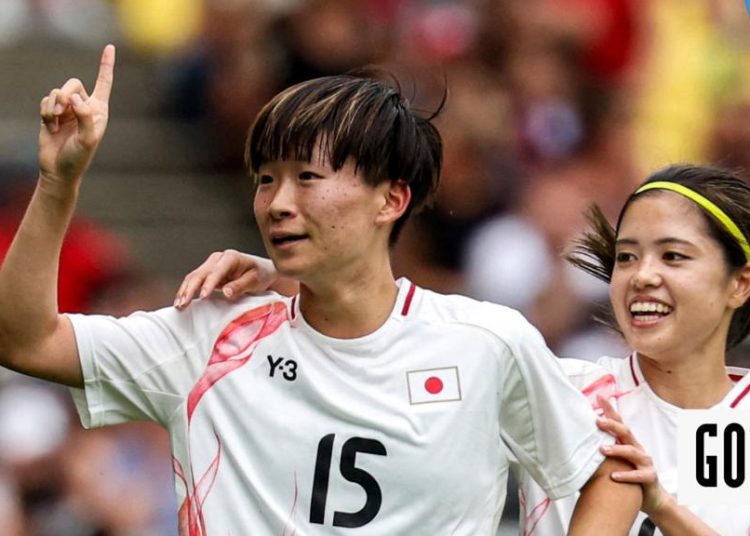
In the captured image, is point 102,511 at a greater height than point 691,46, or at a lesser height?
lesser

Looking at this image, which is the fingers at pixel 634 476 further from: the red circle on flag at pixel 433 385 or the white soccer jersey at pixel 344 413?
the red circle on flag at pixel 433 385

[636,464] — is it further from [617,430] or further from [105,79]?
[105,79]

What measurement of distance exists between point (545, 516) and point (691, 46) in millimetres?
4917

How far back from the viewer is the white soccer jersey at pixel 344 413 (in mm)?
3480

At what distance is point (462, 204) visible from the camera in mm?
7250

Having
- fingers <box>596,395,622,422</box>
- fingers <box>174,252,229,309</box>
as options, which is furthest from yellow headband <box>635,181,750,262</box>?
fingers <box>174,252,229,309</box>

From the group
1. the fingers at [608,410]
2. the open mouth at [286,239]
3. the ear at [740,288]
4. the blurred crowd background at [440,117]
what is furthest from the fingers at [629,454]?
the blurred crowd background at [440,117]

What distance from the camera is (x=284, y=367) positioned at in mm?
3574

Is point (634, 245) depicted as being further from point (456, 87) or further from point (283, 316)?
point (456, 87)

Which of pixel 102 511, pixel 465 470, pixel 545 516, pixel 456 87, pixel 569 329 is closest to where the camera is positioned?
pixel 465 470

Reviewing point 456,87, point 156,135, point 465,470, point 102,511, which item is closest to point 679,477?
point 465,470

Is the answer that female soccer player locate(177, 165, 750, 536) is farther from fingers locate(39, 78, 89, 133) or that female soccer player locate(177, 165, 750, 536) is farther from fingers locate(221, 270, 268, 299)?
fingers locate(39, 78, 89, 133)

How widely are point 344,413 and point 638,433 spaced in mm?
790

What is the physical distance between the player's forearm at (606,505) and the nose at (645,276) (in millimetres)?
477
